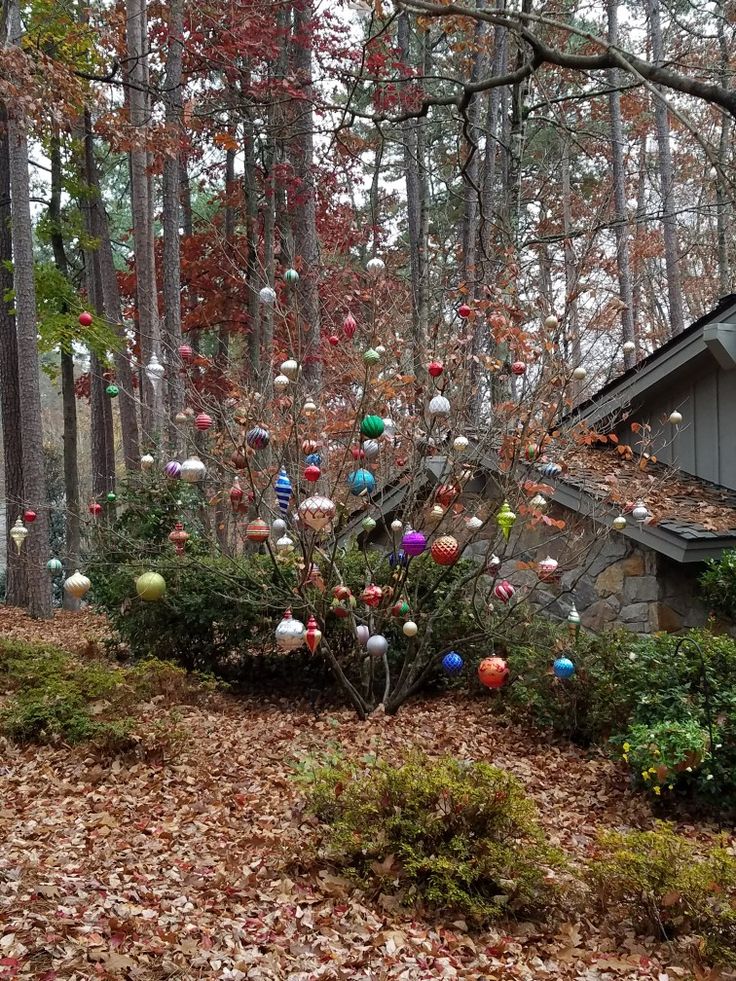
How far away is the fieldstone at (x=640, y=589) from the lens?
24.9 ft

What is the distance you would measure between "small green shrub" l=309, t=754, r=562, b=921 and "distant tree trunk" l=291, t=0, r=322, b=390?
6985 mm

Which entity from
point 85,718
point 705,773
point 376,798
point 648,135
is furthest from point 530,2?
point 648,135

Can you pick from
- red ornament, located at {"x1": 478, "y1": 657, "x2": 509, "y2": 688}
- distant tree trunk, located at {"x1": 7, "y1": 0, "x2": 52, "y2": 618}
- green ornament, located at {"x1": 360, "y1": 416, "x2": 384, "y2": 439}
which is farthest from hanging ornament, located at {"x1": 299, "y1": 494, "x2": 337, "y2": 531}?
distant tree trunk, located at {"x1": 7, "y1": 0, "x2": 52, "y2": 618}

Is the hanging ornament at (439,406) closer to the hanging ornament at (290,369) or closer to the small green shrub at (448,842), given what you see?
the hanging ornament at (290,369)

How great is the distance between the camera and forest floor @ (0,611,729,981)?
321cm

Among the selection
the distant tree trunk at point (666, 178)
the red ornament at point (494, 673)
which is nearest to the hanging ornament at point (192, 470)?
the red ornament at point (494, 673)

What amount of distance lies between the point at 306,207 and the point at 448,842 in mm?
10092

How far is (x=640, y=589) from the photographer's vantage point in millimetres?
7680

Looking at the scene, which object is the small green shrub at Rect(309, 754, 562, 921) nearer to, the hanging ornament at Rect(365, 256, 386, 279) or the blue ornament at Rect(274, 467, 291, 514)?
the blue ornament at Rect(274, 467, 291, 514)

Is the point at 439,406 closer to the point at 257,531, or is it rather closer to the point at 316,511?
the point at 316,511

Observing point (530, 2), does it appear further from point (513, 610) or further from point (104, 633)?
point (104, 633)

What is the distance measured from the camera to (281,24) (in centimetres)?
1301

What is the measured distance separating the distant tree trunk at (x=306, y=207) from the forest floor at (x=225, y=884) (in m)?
6.16

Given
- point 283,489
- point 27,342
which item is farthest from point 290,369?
point 27,342
